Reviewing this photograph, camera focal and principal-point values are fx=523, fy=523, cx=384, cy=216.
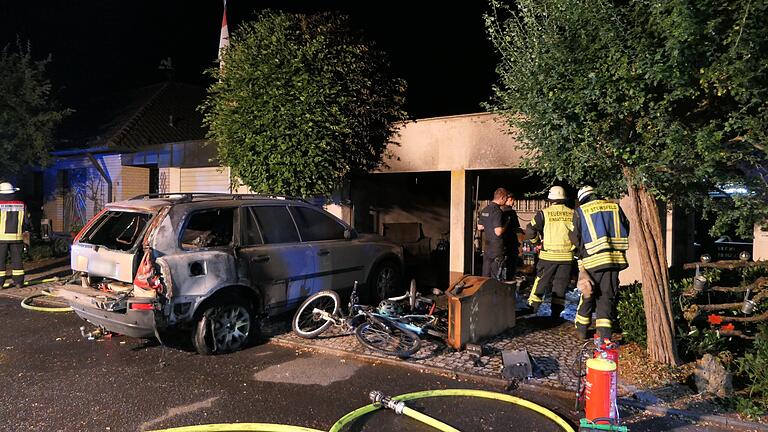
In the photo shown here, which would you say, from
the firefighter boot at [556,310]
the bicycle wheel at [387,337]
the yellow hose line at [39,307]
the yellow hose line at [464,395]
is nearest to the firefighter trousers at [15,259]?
the yellow hose line at [39,307]

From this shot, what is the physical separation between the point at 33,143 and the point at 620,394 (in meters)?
15.0

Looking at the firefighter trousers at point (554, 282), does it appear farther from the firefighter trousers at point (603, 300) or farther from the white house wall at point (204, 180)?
the white house wall at point (204, 180)

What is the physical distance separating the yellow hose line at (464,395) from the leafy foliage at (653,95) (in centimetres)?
216

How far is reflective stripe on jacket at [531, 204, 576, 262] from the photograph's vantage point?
21.6 feet

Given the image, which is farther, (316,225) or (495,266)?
(495,266)

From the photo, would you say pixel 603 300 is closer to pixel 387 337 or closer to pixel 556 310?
pixel 556 310

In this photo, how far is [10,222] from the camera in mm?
9438

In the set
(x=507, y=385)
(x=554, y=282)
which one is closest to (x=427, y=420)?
(x=507, y=385)

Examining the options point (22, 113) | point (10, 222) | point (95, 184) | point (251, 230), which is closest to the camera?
point (251, 230)

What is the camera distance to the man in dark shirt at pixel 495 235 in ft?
24.7

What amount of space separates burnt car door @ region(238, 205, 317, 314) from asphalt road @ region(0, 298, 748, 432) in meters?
0.66

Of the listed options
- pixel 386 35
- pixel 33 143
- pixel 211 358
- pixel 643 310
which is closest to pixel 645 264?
pixel 643 310

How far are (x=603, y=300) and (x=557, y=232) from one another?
1.24m

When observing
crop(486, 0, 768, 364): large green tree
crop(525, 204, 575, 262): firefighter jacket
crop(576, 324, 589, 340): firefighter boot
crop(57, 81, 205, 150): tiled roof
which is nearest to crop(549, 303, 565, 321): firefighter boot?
crop(525, 204, 575, 262): firefighter jacket
